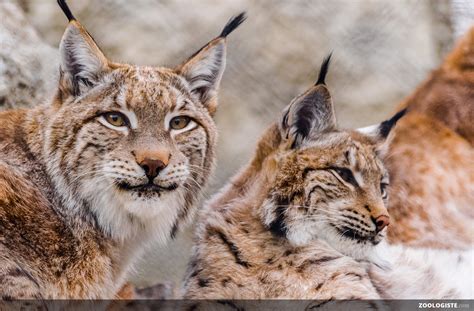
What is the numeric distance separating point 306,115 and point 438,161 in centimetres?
65

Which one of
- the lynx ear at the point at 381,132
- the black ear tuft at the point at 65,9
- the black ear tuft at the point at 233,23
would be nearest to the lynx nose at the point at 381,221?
the lynx ear at the point at 381,132

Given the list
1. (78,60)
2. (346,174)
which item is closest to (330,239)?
(346,174)

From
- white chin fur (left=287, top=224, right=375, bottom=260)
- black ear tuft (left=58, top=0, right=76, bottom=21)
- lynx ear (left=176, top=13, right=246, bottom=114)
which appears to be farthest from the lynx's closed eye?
white chin fur (left=287, top=224, right=375, bottom=260)

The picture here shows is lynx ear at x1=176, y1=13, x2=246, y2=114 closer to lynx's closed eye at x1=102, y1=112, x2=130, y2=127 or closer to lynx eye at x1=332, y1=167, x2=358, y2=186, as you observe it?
lynx's closed eye at x1=102, y1=112, x2=130, y2=127

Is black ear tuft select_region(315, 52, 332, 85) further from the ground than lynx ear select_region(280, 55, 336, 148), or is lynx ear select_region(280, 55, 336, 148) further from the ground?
black ear tuft select_region(315, 52, 332, 85)

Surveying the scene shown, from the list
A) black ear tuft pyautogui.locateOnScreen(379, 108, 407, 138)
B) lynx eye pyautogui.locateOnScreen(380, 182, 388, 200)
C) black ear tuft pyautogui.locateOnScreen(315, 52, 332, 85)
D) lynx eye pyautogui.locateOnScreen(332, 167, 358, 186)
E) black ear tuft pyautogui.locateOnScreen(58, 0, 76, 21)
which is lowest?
lynx eye pyautogui.locateOnScreen(380, 182, 388, 200)

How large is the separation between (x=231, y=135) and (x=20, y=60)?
860mm

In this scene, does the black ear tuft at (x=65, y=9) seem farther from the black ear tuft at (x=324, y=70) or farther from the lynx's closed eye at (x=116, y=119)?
the black ear tuft at (x=324, y=70)

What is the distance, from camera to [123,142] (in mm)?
2520

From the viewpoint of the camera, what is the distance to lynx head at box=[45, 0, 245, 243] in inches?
99.0

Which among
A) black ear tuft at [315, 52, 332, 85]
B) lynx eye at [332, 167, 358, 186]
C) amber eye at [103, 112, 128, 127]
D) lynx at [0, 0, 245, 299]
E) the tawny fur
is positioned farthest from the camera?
the tawny fur

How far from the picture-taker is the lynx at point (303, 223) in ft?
8.58

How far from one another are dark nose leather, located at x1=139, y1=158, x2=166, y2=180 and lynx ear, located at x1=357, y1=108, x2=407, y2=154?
789 millimetres

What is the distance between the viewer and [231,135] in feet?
9.05
